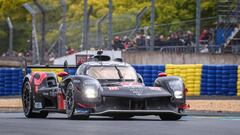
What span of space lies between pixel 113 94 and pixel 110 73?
59.4 inches

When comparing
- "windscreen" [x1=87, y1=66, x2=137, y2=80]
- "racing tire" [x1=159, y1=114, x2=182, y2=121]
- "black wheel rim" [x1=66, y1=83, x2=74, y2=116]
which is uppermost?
"windscreen" [x1=87, y1=66, x2=137, y2=80]

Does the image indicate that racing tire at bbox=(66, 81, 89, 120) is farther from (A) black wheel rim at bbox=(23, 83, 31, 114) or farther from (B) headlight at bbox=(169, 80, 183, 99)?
(A) black wheel rim at bbox=(23, 83, 31, 114)

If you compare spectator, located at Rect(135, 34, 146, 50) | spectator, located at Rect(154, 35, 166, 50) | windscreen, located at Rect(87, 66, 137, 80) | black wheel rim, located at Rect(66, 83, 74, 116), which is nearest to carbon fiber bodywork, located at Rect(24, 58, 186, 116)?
black wheel rim, located at Rect(66, 83, 74, 116)

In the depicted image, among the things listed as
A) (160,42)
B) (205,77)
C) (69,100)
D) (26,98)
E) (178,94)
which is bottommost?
(205,77)

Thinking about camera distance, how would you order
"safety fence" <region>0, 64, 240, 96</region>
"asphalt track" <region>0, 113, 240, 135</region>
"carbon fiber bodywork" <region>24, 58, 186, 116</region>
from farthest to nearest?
"safety fence" <region>0, 64, 240, 96</region> < "carbon fiber bodywork" <region>24, 58, 186, 116</region> < "asphalt track" <region>0, 113, 240, 135</region>

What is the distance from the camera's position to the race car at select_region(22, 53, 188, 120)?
21453 mm

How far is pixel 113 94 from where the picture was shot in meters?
21.4

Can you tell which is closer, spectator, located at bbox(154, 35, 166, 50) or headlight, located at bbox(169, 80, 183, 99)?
headlight, located at bbox(169, 80, 183, 99)

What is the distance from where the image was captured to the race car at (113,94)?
21.5 metres

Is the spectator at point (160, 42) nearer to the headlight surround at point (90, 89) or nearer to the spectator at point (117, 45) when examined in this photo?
the spectator at point (117, 45)

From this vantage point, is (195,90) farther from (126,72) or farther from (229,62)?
(126,72)

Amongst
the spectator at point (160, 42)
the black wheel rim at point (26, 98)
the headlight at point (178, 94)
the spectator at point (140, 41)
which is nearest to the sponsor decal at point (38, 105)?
the black wheel rim at point (26, 98)

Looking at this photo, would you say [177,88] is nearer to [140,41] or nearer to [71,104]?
[71,104]

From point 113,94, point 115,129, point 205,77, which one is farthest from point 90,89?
point 205,77
